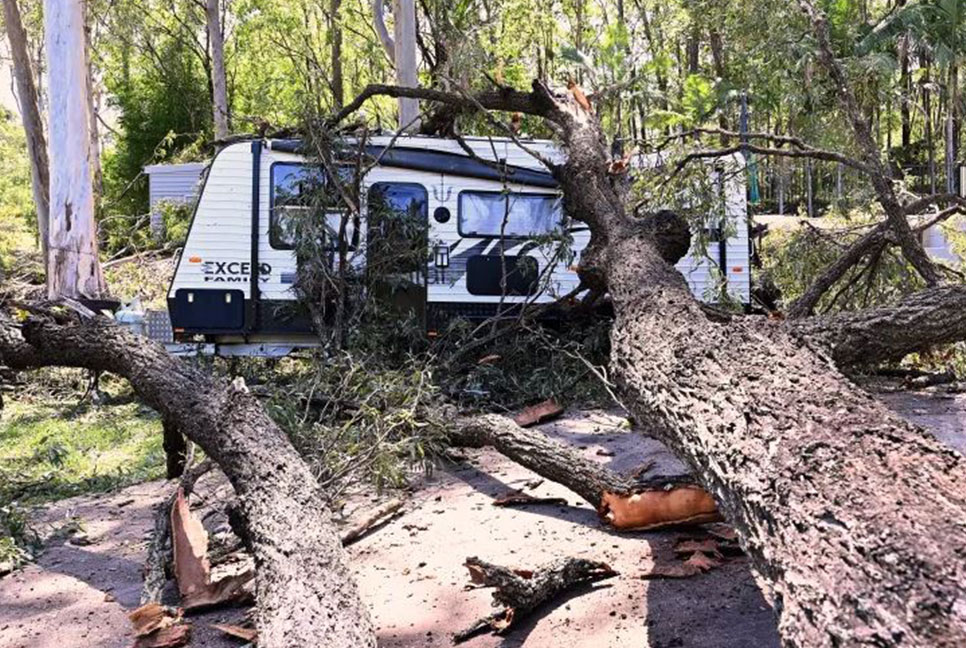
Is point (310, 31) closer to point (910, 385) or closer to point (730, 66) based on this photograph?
point (730, 66)

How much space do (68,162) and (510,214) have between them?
6.99m

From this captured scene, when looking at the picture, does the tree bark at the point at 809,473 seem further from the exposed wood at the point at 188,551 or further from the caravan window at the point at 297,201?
the caravan window at the point at 297,201

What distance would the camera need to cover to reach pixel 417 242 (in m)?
8.60

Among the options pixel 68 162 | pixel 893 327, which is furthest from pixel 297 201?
pixel 68 162

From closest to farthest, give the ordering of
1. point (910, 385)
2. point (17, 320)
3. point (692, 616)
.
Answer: point (692, 616), point (17, 320), point (910, 385)

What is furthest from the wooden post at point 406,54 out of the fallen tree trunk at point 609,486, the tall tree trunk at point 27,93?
the fallen tree trunk at point 609,486

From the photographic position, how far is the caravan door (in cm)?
830

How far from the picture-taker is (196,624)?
11.0ft

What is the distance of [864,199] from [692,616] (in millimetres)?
6055

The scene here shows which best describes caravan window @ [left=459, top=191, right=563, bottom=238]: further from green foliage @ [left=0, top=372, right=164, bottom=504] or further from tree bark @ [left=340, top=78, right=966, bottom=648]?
tree bark @ [left=340, top=78, right=966, bottom=648]

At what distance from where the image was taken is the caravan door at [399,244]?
8.30 m

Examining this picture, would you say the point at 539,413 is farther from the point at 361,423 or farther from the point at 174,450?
the point at 174,450

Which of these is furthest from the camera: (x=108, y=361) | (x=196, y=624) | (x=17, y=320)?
(x=17, y=320)

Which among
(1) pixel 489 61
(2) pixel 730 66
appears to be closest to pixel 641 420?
(1) pixel 489 61
